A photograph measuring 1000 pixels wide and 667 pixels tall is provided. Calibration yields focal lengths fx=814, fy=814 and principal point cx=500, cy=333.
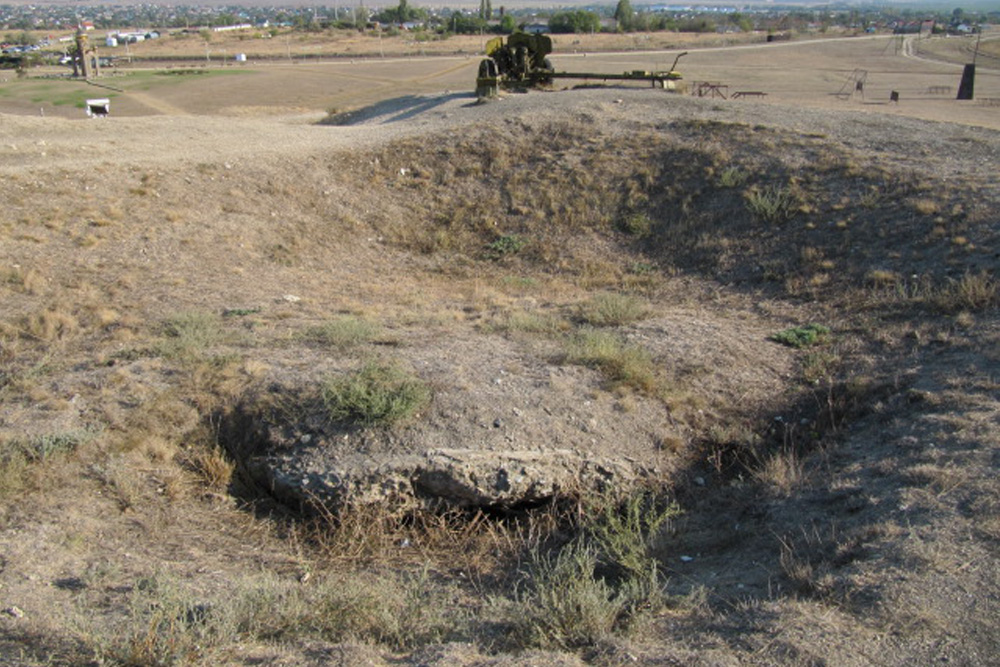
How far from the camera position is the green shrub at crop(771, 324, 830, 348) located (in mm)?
8852

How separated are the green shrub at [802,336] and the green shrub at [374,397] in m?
4.20

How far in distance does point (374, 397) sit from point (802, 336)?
4940 millimetres

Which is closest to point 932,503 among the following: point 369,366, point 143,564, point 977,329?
point 977,329

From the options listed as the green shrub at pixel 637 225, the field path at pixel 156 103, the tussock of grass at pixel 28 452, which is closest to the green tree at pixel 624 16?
the field path at pixel 156 103

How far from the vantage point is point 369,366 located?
283 inches

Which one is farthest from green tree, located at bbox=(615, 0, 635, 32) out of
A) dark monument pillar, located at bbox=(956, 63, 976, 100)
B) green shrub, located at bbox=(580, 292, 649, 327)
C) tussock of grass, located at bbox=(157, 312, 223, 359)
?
tussock of grass, located at bbox=(157, 312, 223, 359)

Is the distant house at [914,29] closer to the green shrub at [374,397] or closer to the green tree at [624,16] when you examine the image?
the green tree at [624,16]

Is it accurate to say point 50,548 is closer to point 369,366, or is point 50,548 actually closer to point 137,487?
point 137,487

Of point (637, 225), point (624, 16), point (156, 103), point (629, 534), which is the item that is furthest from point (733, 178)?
point (624, 16)

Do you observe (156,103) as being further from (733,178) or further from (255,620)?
(255,620)

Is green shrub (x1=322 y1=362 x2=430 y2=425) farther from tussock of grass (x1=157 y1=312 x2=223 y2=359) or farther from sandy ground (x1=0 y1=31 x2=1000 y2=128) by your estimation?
sandy ground (x1=0 y1=31 x2=1000 y2=128)

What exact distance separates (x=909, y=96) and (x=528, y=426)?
2998 centimetres

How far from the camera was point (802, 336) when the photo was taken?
896 cm

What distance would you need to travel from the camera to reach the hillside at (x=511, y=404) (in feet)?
14.6
